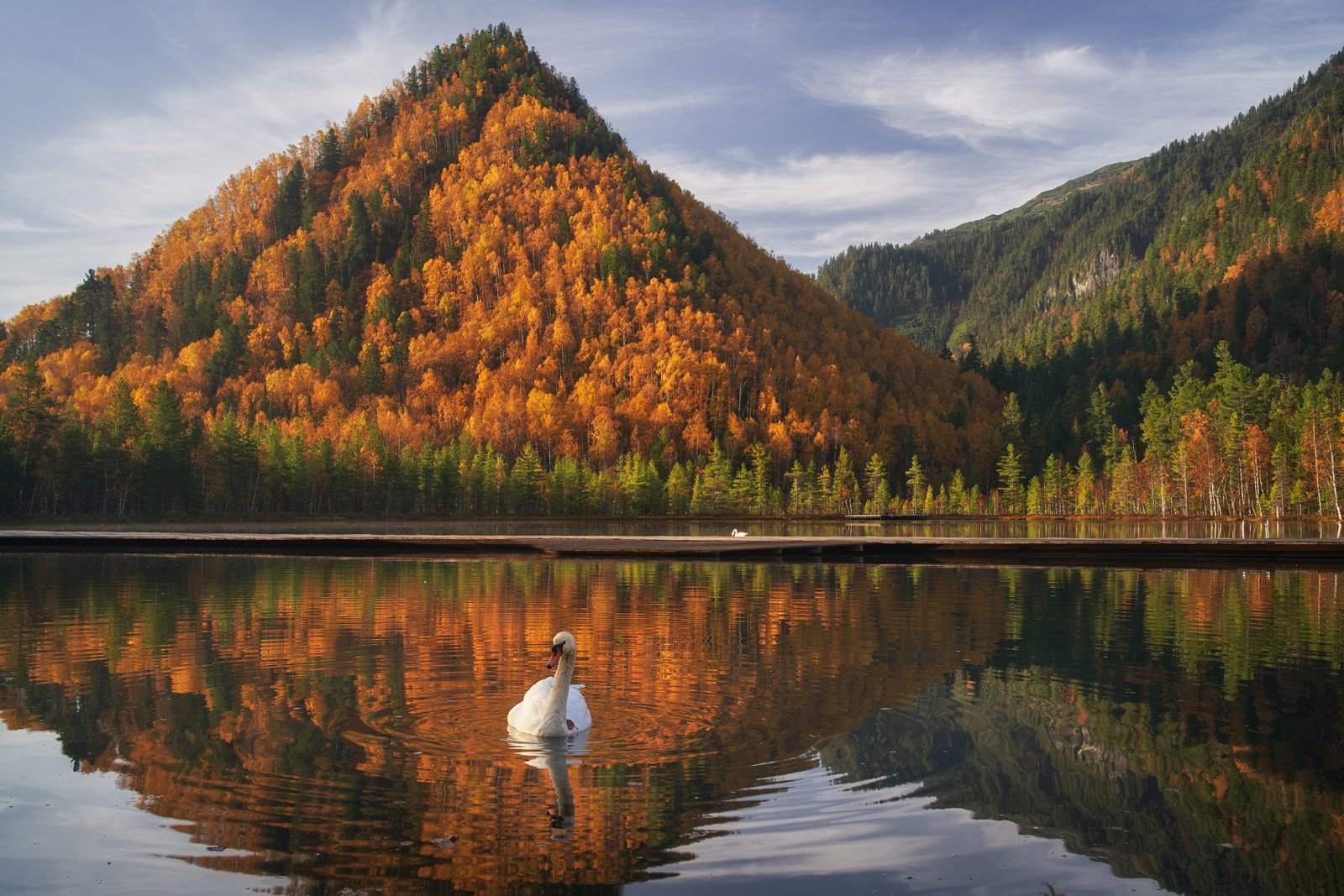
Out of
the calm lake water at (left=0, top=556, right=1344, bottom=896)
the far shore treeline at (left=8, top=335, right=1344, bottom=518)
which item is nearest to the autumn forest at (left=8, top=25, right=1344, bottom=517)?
the far shore treeline at (left=8, top=335, right=1344, bottom=518)

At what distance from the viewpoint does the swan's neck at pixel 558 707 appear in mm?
15000

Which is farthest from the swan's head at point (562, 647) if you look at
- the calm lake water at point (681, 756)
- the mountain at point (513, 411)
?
the mountain at point (513, 411)

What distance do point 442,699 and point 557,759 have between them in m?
4.12

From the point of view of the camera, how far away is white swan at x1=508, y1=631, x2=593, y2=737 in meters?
15.0

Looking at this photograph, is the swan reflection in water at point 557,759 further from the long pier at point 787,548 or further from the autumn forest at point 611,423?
the autumn forest at point 611,423

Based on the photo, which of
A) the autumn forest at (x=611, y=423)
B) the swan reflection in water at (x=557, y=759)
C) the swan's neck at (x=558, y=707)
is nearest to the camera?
the swan reflection in water at (x=557, y=759)

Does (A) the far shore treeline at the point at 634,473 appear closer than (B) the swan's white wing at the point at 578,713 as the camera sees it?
No

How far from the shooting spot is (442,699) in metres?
17.7

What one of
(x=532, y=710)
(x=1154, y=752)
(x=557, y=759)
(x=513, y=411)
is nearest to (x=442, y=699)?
(x=532, y=710)

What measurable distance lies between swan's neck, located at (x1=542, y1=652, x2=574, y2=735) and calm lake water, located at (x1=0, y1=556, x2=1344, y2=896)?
295mm

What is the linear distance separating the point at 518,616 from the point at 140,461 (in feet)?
288

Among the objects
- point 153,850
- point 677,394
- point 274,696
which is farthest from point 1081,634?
point 677,394

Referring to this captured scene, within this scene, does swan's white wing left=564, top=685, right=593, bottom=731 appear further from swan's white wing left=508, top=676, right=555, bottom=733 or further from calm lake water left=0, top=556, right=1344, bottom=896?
swan's white wing left=508, top=676, right=555, bottom=733

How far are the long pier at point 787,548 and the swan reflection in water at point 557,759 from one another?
32010mm
